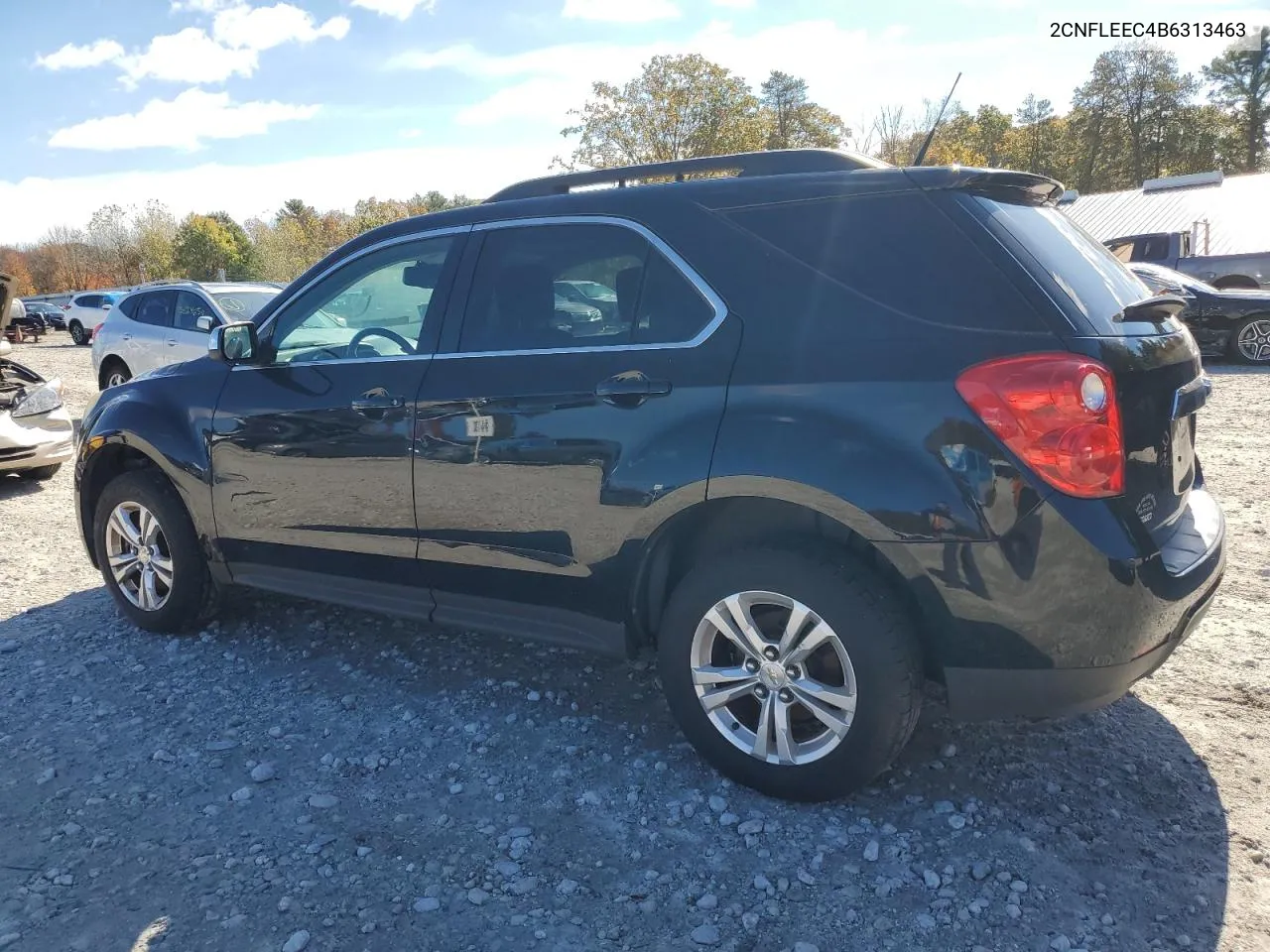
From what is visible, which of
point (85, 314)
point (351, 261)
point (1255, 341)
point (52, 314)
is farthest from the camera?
point (52, 314)

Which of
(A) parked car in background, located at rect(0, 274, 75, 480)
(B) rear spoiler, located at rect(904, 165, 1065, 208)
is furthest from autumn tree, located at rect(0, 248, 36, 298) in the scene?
(B) rear spoiler, located at rect(904, 165, 1065, 208)

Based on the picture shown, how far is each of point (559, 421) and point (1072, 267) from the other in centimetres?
164

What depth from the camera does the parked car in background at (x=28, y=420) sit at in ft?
25.0

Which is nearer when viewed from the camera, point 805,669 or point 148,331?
point 805,669

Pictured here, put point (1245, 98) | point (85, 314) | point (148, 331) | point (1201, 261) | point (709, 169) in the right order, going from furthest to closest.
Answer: point (1245, 98) → point (85, 314) → point (1201, 261) → point (148, 331) → point (709, 169)

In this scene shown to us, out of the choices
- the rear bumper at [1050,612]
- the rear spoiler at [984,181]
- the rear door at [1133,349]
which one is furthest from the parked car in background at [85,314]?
the rear bumper at [1050,612]

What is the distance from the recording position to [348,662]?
13.7 feet

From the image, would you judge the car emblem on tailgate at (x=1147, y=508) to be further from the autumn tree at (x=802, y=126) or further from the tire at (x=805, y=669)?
the autumn tree at (x=802, y=126)

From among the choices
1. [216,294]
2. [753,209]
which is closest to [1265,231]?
[216,294]

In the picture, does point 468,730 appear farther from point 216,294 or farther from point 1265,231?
point 1265,231

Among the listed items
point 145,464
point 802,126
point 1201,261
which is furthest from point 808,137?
point 145,464

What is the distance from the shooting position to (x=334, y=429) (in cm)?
370

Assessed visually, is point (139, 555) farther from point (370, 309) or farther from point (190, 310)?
point (190, 310)

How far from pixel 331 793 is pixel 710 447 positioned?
172 centimetres
